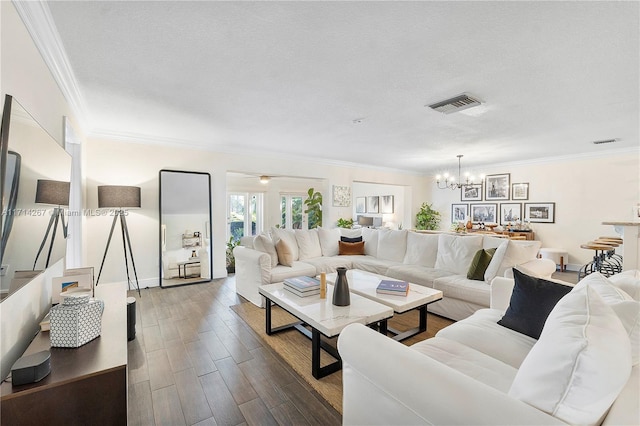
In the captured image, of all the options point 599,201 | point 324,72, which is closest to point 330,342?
point 324,72

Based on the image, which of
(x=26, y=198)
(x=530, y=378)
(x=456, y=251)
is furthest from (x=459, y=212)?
(x=26, y=198)

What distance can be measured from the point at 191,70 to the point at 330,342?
265 centimetres

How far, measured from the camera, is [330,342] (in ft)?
8.75

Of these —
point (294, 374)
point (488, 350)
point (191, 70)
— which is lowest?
point (294, 374)

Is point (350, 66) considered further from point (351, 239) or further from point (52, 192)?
point (351, 239)

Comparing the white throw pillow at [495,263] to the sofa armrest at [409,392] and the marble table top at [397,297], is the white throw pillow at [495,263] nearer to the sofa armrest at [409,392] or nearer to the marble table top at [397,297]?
the marble table top at [397,297]

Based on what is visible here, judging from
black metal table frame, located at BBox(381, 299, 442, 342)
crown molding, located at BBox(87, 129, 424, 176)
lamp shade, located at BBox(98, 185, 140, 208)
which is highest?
crown molding, located at BBox(87, 129, 424, 176)

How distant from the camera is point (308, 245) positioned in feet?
15.0

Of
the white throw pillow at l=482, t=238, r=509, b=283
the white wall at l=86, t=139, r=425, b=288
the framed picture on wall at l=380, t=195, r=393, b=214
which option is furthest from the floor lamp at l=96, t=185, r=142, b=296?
the framed picture on wall at l=380, t=195, r=393, b=214

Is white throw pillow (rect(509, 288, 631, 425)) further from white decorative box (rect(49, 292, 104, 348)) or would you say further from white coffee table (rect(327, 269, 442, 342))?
white decorative box (rect(49, 292, 104, 348))

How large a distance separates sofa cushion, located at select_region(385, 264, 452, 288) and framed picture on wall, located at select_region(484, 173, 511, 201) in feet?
14.4

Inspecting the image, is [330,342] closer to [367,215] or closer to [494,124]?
[494,124]

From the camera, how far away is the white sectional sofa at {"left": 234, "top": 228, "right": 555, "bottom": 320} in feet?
10.1

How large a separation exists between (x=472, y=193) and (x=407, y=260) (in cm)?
445
